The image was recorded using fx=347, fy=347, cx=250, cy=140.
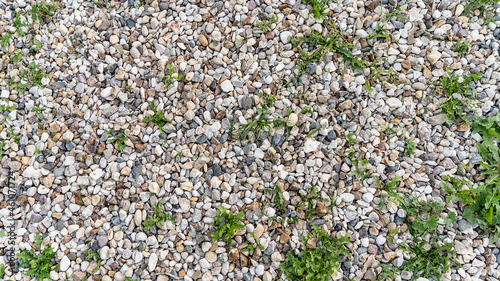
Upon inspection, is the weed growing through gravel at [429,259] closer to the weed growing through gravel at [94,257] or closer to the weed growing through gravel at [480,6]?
the weed growing through gravel at [480,6]

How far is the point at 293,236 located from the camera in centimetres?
284

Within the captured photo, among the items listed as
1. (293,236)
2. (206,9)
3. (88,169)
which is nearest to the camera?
(293,236)

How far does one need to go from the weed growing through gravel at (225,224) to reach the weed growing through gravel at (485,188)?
1.75 m

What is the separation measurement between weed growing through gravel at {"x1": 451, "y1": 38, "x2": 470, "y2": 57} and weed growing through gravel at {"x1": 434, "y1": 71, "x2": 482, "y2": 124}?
0.23 m

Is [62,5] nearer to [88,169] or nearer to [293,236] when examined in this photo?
[88,169]

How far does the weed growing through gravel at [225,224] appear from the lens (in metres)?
2.78

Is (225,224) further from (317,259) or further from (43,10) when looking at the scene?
(43,10)

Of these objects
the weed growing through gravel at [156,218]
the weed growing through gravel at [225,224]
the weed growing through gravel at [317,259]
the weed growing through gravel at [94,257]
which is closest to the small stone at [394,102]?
the weed growing through gravel at [317,259]

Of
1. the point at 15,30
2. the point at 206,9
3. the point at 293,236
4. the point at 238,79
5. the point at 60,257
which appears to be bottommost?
the point at 60,257

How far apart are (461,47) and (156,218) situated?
3091 millimetres

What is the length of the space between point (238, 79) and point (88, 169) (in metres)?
1.54

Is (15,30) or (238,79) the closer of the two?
(238,79)

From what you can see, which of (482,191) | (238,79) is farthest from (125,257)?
(482,191)

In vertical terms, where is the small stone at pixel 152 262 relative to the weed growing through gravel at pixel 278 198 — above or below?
below
